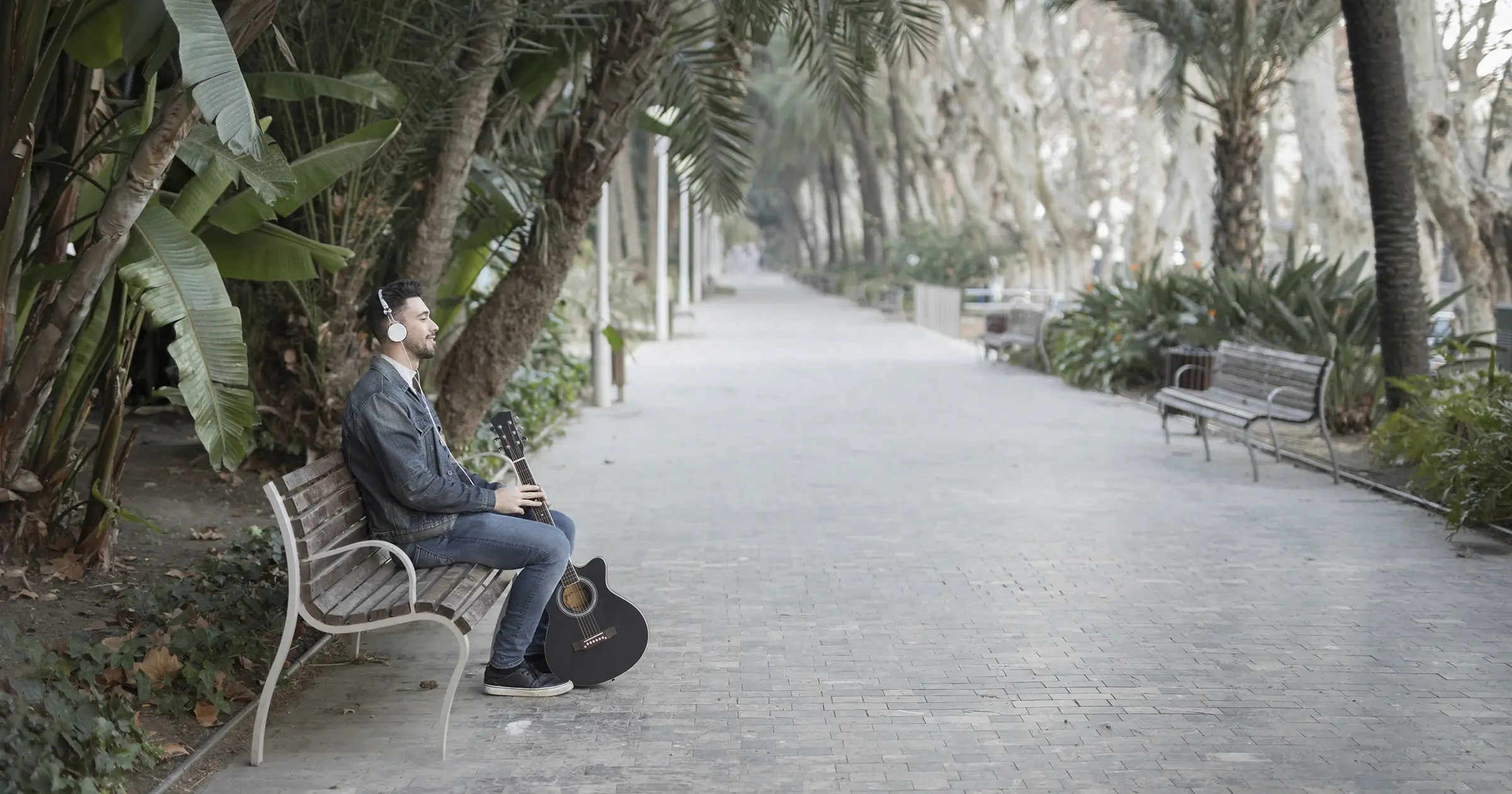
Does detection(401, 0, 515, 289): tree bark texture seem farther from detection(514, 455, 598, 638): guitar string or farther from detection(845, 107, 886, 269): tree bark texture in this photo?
detection(845, 107, 886, 269): tree bark texture

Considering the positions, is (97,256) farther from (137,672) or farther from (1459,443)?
(1459,443)

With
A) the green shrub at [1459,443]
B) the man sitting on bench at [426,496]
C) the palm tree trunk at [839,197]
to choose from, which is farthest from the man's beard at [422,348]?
the palm tree trunk at [839,197]

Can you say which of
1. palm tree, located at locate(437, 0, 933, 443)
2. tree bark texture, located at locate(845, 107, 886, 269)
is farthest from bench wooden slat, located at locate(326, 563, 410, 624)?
tree bark texture, located at locate(845, 107, 886, 269)

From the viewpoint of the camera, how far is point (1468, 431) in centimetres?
951

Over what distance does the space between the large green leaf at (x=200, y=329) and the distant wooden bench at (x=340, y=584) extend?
0.50 meters

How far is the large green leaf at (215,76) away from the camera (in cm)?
444

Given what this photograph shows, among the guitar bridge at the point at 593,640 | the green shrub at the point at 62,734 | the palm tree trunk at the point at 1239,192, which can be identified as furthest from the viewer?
the palm tree trunk at the point at 1239,192

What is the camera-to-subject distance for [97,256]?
5832 millimetres

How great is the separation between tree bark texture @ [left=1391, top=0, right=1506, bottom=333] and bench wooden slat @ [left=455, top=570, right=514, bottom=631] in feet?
43.5

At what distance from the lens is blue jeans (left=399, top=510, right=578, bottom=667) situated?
534 cm

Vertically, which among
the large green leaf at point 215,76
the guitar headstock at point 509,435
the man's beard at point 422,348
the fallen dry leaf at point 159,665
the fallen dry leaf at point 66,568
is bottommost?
the fallen dry leaf at point 159,665

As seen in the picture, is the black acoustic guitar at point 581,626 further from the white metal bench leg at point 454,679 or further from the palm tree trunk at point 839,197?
the palm tree trunk at point 839,197

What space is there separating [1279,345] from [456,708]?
1071 centimetres

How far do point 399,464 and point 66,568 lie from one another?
7.34 feet
